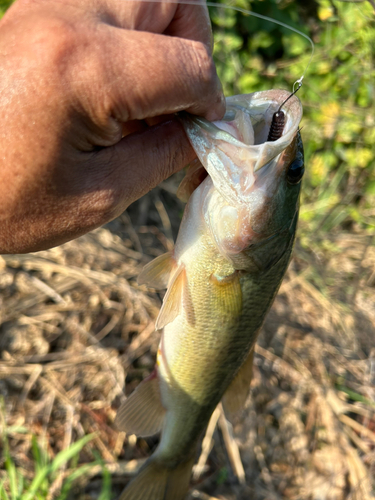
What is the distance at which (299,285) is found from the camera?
4.00 metres

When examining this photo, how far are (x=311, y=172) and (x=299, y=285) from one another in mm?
1261

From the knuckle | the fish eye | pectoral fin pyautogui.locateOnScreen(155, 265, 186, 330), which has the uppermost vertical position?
the knuckle

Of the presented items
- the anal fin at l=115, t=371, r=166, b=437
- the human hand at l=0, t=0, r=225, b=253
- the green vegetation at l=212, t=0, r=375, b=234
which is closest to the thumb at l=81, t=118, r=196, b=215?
the human hand at l=0, t=0, r=225, b=253

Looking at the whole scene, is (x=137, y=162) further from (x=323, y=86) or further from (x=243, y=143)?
(x=323, y=86)

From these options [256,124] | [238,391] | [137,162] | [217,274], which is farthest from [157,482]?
[256,124]

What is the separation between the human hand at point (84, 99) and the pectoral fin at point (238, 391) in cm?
109

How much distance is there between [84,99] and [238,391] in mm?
1535

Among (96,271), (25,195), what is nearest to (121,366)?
(96,271)

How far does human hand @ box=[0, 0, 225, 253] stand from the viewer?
112 cm

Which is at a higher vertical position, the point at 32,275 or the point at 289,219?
the point at 289,219

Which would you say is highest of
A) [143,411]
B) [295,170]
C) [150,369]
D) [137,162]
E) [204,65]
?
[204,65]

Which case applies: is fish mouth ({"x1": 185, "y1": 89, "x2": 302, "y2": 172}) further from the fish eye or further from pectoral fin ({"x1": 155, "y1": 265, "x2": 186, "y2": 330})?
pectoral fin ({"x1": 155, "y1": 265, "x2": 186, "y2": 330})

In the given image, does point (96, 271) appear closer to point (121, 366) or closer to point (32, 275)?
point (32, 275)

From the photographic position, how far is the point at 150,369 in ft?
11.0
